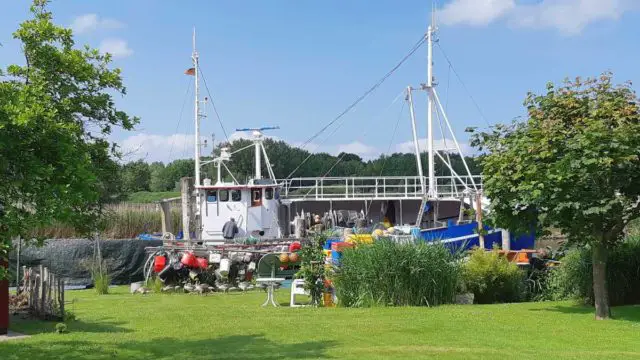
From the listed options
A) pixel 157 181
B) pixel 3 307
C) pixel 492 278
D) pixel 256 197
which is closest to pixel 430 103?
pixel 256 197

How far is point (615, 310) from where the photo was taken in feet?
47.8

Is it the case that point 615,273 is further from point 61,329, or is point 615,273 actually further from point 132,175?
point 132,175

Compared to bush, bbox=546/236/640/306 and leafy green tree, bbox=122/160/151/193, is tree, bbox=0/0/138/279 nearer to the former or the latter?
leafy green tree, bbox=122/160/151/193

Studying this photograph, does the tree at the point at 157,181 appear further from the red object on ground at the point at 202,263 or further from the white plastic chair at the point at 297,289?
the white plastic chair at the point at 297,289

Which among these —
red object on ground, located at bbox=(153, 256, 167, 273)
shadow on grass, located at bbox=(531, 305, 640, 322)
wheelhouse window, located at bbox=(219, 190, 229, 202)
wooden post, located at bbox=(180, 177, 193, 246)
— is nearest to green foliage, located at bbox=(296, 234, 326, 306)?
shadow on grass, located at bbox=(531, 305, 640, 322)

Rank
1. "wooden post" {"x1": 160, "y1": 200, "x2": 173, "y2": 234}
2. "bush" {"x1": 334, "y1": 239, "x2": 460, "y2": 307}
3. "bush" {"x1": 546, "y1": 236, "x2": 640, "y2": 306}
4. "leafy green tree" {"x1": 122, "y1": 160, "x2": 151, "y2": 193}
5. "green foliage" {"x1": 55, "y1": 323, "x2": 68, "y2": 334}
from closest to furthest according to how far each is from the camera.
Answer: "green foliage" {"x1": 55, "y1": 323, "x2": 68, "y2": 334} → "leafy green tree" {"x1": 122, "y1": 160, "x2": 151, "y2": 193} → "bush" {"x1": 334, "y1": 239, "x2": 460, "y2": 307} → "bush" {"x1": 546, "y1": 236, "x2": 640, "y2": 306} → "wooden post" {"x1": 160, "y1": 200, "x2": 173, "y2": 234}

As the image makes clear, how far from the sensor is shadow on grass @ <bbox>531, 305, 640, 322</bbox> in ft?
44.3

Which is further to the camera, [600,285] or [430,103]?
[430,103]

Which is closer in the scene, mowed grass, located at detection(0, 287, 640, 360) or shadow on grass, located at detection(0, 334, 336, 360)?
shadow on grass, located at detection(0, 334, 336, 360)

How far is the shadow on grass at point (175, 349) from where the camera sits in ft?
31.6

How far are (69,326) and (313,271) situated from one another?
5119 mm

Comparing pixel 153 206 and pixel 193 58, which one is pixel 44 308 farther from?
pixel 153 206

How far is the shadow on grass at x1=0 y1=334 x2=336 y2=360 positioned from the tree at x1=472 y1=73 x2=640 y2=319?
4.90 meters

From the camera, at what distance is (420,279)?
1534cm
